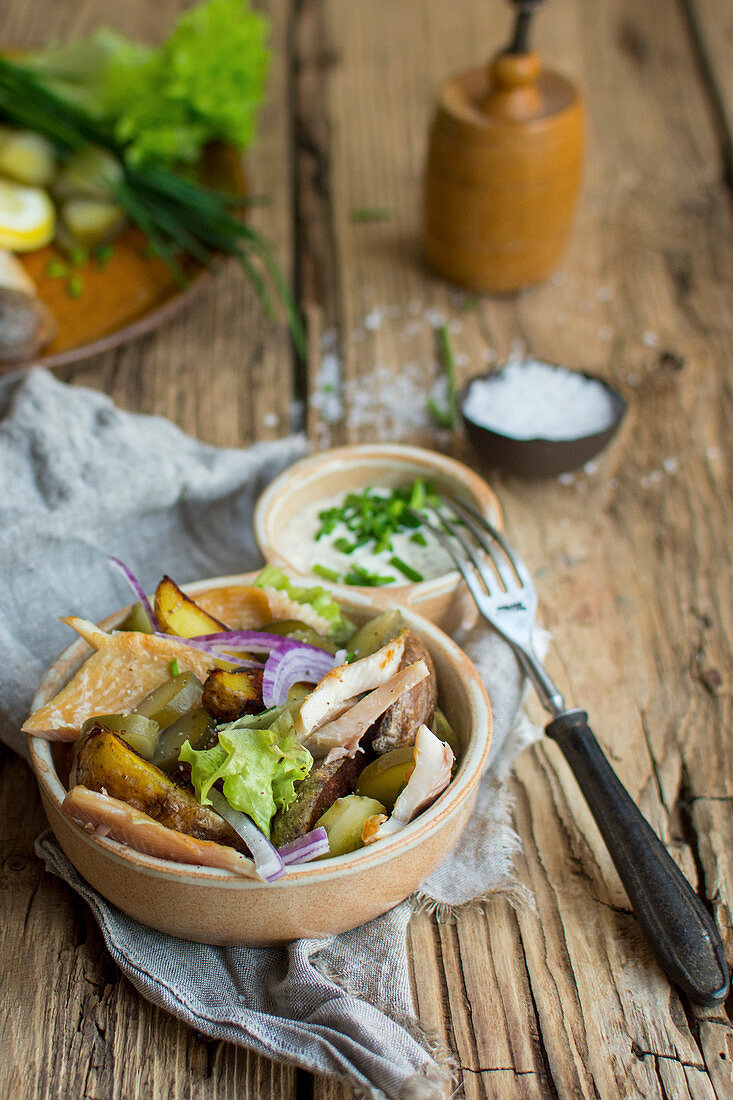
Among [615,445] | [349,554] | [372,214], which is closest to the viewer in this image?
[349,554]

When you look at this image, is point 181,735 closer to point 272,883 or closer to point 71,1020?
point 272,883

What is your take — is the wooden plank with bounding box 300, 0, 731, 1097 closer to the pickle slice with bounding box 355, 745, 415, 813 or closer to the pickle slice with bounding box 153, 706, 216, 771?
the pickle slice with bounding box 355, 745, 415, 813

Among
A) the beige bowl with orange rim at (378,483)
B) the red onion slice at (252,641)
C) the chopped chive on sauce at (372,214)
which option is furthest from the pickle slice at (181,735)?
the chopped chive on sauce at (372,214)

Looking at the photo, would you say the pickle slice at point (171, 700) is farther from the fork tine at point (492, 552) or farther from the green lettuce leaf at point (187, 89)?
the green lettuce leaf at point (187, 89)

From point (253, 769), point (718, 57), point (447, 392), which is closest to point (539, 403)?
point (447, 392)

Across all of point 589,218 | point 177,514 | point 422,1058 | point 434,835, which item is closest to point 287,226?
point 589,218

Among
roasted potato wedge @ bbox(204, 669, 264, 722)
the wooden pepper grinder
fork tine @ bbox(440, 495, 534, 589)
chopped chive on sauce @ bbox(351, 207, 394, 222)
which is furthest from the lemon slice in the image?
roasted potato wedge @ bbox(204, 669, 264, 722)

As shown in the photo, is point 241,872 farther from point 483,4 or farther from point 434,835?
point 483,4
